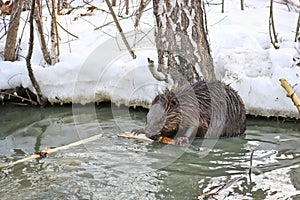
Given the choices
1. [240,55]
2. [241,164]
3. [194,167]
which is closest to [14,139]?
[194,167]

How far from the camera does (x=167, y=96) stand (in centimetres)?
457

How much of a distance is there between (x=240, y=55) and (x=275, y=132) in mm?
1114

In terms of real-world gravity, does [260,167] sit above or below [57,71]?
below

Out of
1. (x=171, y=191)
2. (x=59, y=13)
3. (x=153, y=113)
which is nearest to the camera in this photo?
(x=171, y=191)

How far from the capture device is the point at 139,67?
18.8 ft

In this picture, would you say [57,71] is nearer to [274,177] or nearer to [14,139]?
[14,139]

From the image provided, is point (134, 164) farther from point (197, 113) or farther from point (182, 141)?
point (197, 113)

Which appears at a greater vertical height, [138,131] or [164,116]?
[164,116]

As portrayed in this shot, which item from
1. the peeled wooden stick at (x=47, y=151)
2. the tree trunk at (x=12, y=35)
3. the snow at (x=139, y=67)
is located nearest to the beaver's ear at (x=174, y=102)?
the peeled wooden stick at (x=47, y=151)

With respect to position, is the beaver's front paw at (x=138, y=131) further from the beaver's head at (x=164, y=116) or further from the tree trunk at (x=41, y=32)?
the tree trunk at (x=41, y=32)

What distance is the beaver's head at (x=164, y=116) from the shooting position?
4.42m

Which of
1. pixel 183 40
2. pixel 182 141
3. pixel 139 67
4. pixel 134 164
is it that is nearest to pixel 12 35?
pixel 139 67

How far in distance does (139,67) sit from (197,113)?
51.2 inches

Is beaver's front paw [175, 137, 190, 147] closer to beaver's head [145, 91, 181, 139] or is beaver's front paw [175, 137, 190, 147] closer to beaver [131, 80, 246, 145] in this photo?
beaver [131, 80, 246, 145]
